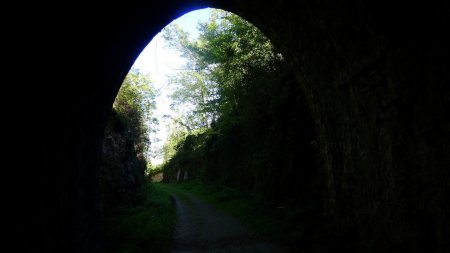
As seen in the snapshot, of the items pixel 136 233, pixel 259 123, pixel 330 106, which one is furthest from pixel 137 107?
pixel 330 106

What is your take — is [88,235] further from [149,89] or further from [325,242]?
[149,89]

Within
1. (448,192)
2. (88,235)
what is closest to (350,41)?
(448,192)

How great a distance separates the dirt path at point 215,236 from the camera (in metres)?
6.63

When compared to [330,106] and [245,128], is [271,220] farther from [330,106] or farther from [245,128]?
[245,128]

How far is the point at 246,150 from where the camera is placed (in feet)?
55.7

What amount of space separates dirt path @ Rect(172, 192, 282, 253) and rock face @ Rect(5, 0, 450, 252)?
191 cm

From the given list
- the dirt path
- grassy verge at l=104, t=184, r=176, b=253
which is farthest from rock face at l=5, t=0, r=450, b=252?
the dirt path

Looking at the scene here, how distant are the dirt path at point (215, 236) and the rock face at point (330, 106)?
1.91 metres

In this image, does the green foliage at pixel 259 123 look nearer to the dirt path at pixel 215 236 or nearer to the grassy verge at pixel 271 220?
the grassy verge at pixel 271 220

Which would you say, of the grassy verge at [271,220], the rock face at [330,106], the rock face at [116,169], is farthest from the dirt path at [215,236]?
the rock face at [116,169]

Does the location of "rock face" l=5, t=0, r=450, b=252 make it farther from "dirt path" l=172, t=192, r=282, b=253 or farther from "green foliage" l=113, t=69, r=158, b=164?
"green foliage" l=113, t=69, r=158, b=164

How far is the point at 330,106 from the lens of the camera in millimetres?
5895

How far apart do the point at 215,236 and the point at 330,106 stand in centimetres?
435

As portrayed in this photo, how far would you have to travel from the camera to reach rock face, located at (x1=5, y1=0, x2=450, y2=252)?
3283 millimetres
